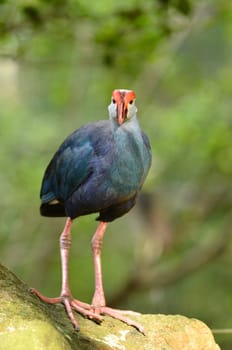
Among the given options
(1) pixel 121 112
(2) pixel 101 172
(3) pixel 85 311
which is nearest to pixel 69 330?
(3) pixel 85 311

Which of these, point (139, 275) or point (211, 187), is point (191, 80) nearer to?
point (211, 187)

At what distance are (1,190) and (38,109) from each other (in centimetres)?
589

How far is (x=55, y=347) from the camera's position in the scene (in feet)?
12.2

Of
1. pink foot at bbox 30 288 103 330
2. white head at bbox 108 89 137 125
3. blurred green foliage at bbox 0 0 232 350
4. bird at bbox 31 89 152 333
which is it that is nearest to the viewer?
white head at bbox 108 89 137 125

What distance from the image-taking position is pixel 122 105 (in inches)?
174

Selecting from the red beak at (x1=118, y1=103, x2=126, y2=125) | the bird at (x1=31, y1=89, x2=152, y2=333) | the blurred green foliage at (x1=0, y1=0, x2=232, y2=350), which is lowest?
the blurred green foliage at (x1=0, y1=0, x2=232, y2=350)

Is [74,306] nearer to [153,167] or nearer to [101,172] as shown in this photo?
[101,172]

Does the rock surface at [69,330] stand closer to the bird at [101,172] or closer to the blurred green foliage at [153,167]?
the bird at [101,172]

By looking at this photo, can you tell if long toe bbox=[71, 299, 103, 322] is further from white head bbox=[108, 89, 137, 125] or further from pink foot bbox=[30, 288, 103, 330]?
white head bbox=[108, 89, 137, 125]

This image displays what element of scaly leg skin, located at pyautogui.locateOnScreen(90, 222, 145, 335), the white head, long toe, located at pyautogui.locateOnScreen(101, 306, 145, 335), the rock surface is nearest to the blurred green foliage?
scaly leg skin, located at pyautogui.locateOnScreen(90, 222, 145, 335)

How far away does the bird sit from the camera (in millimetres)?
4520

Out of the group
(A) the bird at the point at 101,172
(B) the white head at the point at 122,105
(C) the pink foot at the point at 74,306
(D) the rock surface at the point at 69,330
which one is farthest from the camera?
(C) the pink foot at the point at 74,306

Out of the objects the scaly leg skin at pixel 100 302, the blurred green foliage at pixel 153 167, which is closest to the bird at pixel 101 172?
the scaly leg skin at pixel 100 302

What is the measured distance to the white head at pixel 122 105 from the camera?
4.41 metres
